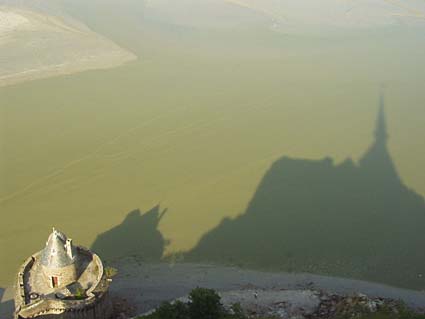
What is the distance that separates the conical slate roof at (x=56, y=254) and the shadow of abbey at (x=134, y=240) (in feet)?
22.8

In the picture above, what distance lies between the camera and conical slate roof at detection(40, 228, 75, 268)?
18875 millimetres

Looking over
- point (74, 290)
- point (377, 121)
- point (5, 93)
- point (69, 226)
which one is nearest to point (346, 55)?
point (377, 121)

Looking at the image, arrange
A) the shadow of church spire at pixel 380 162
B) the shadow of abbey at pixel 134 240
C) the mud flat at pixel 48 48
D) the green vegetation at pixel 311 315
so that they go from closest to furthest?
the green vegetation at pixel 311 315 → the shadow of abbey at pixel 134 240 → the shadow of church spire at pixel 380 162 → the mud flat at pixel 48 48

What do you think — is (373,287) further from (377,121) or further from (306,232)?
(377,121)

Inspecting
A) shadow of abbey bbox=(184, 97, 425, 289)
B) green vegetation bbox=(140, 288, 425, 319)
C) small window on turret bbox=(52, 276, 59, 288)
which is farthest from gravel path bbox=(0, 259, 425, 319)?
small window on turret bbox=(52, 276, 59, 288)

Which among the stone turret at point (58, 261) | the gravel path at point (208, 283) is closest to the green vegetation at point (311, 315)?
the gravel path at point (208, 283)

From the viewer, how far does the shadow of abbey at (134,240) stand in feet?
86.7

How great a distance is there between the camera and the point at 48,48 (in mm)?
50188

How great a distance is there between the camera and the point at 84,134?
36438 millimetres

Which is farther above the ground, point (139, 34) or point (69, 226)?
point (139, 34)

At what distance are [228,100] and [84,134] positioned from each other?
11.9m

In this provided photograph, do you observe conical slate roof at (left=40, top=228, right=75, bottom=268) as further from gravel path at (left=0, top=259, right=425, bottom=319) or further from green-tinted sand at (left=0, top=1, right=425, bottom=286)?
green-tinted sand at (left=0, top=1, right=425, bottom=286)

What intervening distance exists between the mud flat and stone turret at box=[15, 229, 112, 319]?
2677 cm

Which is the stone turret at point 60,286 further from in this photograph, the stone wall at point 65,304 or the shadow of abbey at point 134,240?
the shadow of abbey at point 134,240
